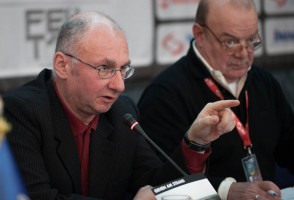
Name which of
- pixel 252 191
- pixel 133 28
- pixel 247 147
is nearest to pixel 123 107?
pixel 252 191

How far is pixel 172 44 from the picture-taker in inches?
201

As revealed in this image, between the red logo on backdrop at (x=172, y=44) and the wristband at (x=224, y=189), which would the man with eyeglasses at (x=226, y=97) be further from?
the red logo on backdrop at (x=172, y=44)

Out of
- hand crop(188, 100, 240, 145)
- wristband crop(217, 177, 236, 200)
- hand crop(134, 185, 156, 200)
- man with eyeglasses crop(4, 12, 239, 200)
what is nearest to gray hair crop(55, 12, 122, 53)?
man with eyeglasses crop(4, 12, 239, 200)

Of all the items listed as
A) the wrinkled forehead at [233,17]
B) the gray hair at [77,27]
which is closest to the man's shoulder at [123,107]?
the gray hair at [77,27]

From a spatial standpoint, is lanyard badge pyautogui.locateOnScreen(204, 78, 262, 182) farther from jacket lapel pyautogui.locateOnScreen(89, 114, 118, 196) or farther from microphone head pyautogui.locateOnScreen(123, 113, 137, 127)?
microphone head pyautogui.locateOnScreen(123, 113, 137, 127)

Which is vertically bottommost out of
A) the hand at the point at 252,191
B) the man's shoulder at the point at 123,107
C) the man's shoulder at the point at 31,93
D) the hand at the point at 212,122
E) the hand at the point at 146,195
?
the hand at the point at 252,191

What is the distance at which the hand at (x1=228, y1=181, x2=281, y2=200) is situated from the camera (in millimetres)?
2707

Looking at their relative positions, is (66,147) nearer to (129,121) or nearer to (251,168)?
(129,121)

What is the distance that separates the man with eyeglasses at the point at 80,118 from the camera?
256cm

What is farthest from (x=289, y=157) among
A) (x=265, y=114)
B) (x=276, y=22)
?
(x=276, y=22)

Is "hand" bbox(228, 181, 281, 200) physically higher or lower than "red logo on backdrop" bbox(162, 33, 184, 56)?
higher

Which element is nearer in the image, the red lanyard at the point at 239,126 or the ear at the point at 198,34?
the red lanyard at the point at 239,126

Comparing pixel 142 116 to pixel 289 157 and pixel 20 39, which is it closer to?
pixel 289 157

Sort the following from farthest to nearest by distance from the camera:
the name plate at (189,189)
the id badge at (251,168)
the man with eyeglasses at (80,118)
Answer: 1. the id badge at (251,168)
2. the man with eyeglasses at (80,118)
3. the name plate at (189,189)
